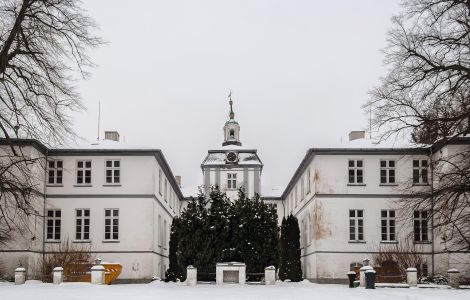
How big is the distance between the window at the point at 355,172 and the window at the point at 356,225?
1.77 m

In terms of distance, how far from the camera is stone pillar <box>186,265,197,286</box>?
33.1 m

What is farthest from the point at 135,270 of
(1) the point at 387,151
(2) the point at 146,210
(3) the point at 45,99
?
(3) the point at 45,99

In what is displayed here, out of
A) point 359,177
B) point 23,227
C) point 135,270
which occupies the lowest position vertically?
point 135,270

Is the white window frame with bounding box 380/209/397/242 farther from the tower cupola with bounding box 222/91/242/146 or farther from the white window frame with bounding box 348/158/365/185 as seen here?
the tower cupola with bounding box 222/91/242/146

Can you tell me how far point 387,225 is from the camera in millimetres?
39875

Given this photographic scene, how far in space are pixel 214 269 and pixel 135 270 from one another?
5.86 m

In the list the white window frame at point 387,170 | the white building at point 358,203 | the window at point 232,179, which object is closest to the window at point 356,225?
the white building at point 358,203

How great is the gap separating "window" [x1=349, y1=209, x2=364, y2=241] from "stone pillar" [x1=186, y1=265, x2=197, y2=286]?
10768mm

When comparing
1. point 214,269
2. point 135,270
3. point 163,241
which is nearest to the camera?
point 214,269

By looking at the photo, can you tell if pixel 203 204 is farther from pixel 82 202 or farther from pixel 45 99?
pixel 45 99

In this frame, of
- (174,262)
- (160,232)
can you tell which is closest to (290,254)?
(174,262)

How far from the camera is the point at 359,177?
40.4 m

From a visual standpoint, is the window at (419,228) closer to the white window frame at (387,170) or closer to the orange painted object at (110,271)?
the white window frame at (387,170)

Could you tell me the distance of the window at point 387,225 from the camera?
39781 millimetres
